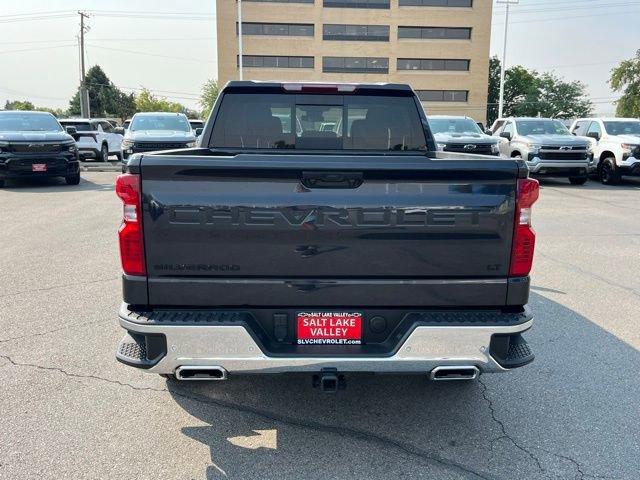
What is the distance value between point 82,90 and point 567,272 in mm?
52172

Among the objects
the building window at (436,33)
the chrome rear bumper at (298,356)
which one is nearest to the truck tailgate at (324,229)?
the chrome rear bumper at (298,356)

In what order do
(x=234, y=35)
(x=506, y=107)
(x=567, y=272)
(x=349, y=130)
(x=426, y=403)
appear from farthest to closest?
(x=506, y=107) < (x=234, y=35) < (x=567, y=272) < (x=349, y=130) < (x=426, y=403)

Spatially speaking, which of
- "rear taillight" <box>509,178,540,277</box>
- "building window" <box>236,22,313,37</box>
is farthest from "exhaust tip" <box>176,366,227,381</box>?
"building window" <box>236,22,313,37</box>

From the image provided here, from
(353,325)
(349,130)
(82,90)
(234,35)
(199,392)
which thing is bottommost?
(199,392)

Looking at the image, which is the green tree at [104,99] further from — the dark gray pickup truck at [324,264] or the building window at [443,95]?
the dark gray pickup truck at [324,264]

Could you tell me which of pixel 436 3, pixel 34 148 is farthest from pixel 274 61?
pixel 34 148

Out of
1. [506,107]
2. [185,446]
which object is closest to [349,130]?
[185,446]

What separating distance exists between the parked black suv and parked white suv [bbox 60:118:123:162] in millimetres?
7029

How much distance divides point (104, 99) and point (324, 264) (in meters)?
86.0

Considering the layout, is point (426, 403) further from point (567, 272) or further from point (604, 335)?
point (567, 272)

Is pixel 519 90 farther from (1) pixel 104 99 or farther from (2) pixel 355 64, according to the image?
(1) pixel 104 99

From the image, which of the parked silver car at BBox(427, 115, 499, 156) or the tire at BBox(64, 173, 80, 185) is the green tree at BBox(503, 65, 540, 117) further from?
the tire at BBox(64, 173, 80, 185)

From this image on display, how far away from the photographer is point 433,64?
A: 190ft

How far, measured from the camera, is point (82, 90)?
50.1 metres
